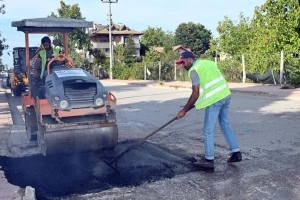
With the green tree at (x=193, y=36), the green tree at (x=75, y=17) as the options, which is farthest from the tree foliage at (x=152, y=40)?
the green tree at (x=75, y=17)

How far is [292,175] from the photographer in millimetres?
4848

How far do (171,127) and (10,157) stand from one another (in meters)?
3.65

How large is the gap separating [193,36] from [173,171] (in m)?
70.1

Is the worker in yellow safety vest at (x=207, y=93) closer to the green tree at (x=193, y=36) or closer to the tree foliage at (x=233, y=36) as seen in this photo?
the tree foliage at (x=233, y=36)

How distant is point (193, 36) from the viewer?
73688 millimetres

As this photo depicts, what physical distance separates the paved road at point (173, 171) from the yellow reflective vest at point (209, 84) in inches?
36.4

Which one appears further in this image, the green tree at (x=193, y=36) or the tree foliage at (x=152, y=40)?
the green tree at (x=193, y=36)

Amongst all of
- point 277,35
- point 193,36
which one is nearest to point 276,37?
point 277,35

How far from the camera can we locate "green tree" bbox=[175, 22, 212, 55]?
73.2 m

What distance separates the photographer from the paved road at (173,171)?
175 inches

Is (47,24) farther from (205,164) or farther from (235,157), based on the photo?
(235,157)

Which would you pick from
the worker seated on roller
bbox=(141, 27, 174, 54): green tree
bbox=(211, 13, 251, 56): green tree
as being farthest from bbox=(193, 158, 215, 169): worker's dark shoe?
bbox=(141, 27, 174, 54): green tree

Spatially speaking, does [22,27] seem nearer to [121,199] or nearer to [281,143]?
[121,199]

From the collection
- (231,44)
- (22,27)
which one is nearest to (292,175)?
(22,27)
